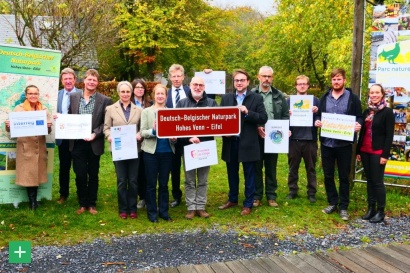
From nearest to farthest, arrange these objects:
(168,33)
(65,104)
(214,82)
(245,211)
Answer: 1. (245,211)
2. (65,104)
3. (214,82)
4. (168,33)

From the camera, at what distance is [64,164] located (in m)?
6.86

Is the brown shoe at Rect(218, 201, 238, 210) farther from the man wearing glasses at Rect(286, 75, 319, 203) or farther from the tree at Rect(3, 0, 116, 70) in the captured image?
the tree at Rect(3, 0, 116, 70)

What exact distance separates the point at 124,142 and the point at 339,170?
3.34m

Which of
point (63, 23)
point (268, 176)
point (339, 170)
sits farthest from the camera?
point (63, 23)

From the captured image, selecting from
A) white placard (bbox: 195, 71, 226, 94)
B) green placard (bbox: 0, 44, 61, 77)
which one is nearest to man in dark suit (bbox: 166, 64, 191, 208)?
white placard (bbox: 195, 71, 226, 94)

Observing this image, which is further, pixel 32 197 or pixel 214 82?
pixel 214 82

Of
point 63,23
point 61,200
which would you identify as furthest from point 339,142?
point 63,23

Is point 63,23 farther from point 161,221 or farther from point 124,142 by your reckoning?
point 161,221

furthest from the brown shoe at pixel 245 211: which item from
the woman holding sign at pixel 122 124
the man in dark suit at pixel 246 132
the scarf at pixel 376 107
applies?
the scarf at pixel 376 107

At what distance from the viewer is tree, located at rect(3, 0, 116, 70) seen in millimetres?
13875

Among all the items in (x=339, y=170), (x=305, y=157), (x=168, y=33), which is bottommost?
(x=339, y=170)

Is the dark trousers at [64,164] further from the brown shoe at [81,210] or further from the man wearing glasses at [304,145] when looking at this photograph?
the man wearing glasses at [304,145]

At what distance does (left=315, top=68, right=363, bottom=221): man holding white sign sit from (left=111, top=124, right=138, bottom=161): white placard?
2.90m

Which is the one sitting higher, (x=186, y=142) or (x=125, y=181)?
(x=186, y=142)
